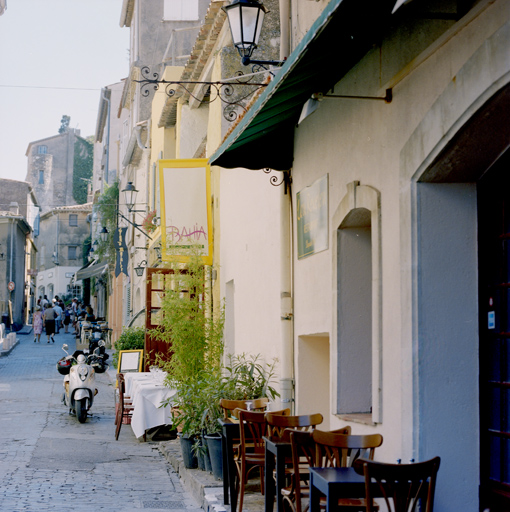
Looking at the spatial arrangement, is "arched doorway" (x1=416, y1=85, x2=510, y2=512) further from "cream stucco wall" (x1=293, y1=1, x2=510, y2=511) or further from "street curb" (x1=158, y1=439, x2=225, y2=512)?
"street curb" (x1=158, y1=439, x2=225, y2=512)

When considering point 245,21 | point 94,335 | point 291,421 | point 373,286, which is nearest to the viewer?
point 373,286

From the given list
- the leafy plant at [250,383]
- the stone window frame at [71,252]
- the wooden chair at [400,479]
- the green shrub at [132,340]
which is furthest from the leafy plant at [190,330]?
the stone window frame at [71,252]

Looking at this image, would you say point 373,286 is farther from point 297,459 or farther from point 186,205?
point 186,205

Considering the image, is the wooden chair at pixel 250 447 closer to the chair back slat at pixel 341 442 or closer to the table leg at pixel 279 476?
the table leg at pixel 279 476

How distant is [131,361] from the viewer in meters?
15.8

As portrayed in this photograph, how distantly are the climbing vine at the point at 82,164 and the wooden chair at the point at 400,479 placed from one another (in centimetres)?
7439

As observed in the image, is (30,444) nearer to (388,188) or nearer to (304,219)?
(304,219)

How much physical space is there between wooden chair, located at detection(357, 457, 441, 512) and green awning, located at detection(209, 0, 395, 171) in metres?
2.55

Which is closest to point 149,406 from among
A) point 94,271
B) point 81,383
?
point 81,383

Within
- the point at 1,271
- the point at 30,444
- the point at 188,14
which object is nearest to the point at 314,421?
the point at 30,444

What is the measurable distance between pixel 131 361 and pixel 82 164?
210 feet

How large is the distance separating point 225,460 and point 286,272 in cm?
231

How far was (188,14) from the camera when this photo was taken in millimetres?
27469

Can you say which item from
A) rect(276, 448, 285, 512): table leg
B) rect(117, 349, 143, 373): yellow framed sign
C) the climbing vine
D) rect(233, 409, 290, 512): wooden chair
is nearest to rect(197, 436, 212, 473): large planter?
rect(233, 409, 290, 512): wooden chair
